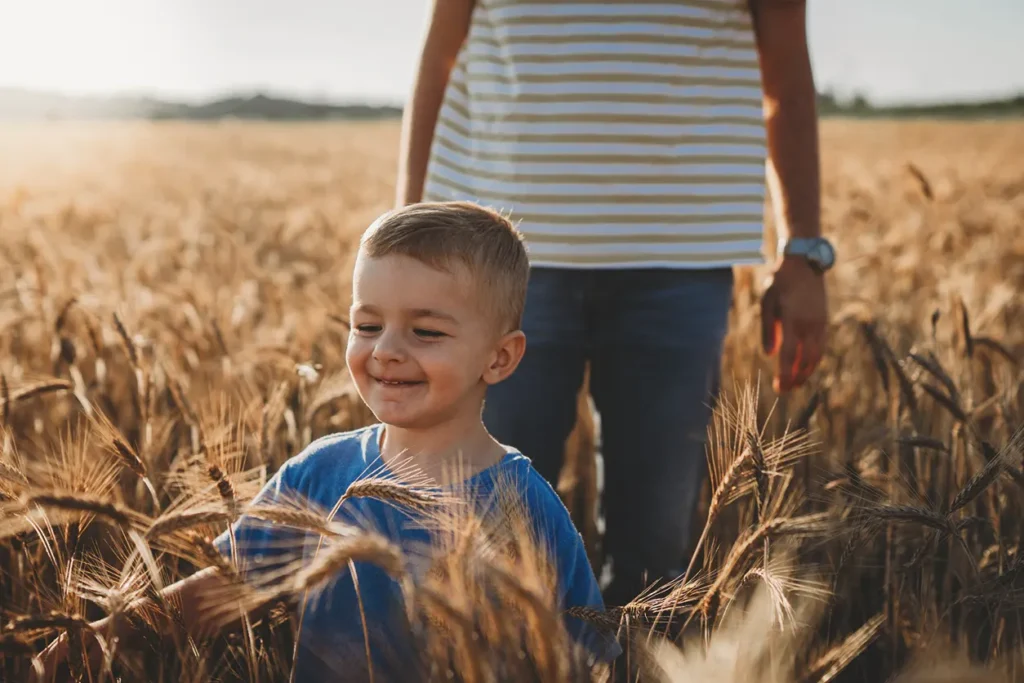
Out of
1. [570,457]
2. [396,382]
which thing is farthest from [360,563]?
[570,457]

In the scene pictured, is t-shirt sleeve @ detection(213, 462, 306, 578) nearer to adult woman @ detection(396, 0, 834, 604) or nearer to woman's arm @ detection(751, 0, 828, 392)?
adult woman @ detection(396, 0, 834, 604)

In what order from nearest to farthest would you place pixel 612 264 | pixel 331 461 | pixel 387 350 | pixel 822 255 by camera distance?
1. pixel 387 350
2. pixel 331 461
3. pixel 612 264
4. pixel 822 255

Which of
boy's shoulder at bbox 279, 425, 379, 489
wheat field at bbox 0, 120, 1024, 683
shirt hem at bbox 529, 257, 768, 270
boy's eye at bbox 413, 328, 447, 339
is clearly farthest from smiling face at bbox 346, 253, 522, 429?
shirt hem at bbox 529, 257, 768, 270

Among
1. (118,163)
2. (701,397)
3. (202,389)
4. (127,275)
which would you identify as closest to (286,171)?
(118,163)

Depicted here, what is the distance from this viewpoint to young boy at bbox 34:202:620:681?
1.36 metres

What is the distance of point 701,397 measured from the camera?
6.32ft

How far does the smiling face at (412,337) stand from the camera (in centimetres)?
136

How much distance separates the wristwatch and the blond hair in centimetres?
72

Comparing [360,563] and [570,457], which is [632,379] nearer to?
[360,563]

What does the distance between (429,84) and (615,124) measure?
373 millimetres

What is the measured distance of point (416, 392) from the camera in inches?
54.3

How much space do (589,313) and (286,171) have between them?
51.1 ft

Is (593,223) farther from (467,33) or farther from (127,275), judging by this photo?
(127,275)

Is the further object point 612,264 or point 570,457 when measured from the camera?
point 570,457
